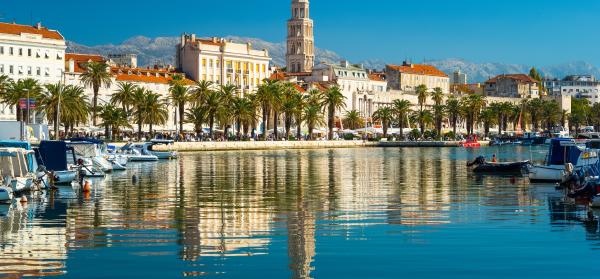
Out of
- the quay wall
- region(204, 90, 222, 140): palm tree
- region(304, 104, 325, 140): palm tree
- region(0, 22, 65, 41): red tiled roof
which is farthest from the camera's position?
region(304, 104, 325, 140): palm tree

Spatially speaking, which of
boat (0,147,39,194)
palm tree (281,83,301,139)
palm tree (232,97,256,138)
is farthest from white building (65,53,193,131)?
boat (0,147,39,194)

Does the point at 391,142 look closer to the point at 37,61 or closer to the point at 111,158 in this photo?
the point at 37,61

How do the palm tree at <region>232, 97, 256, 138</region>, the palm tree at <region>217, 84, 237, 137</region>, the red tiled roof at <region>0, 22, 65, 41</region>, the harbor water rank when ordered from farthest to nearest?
the palm tree at <region>232, 97, 256, 138</region>, the red tiled roof at <region>0, 22, 65, 41</region>, the palm tree at <region>217, 84, 237, 137</region>, the harbor water

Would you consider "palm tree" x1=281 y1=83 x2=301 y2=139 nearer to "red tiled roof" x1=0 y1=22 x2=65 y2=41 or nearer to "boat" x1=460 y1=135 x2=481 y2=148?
"red tiled roof" x1=0 y1=22 x2=65 y2=41

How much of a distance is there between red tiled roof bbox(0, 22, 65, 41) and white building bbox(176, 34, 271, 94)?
105 ft

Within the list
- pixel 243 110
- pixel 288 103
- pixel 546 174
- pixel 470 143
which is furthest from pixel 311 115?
pixel 546 174

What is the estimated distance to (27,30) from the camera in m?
152

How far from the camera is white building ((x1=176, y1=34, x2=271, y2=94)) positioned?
182750mm

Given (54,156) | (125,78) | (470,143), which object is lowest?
(54,156)

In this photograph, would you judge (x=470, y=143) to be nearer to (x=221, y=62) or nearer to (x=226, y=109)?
(x=221, y=62)

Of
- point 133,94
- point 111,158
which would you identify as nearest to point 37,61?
point 133,94

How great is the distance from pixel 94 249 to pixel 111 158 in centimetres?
5249

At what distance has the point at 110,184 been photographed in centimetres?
6016

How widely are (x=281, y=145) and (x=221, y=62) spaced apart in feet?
128
